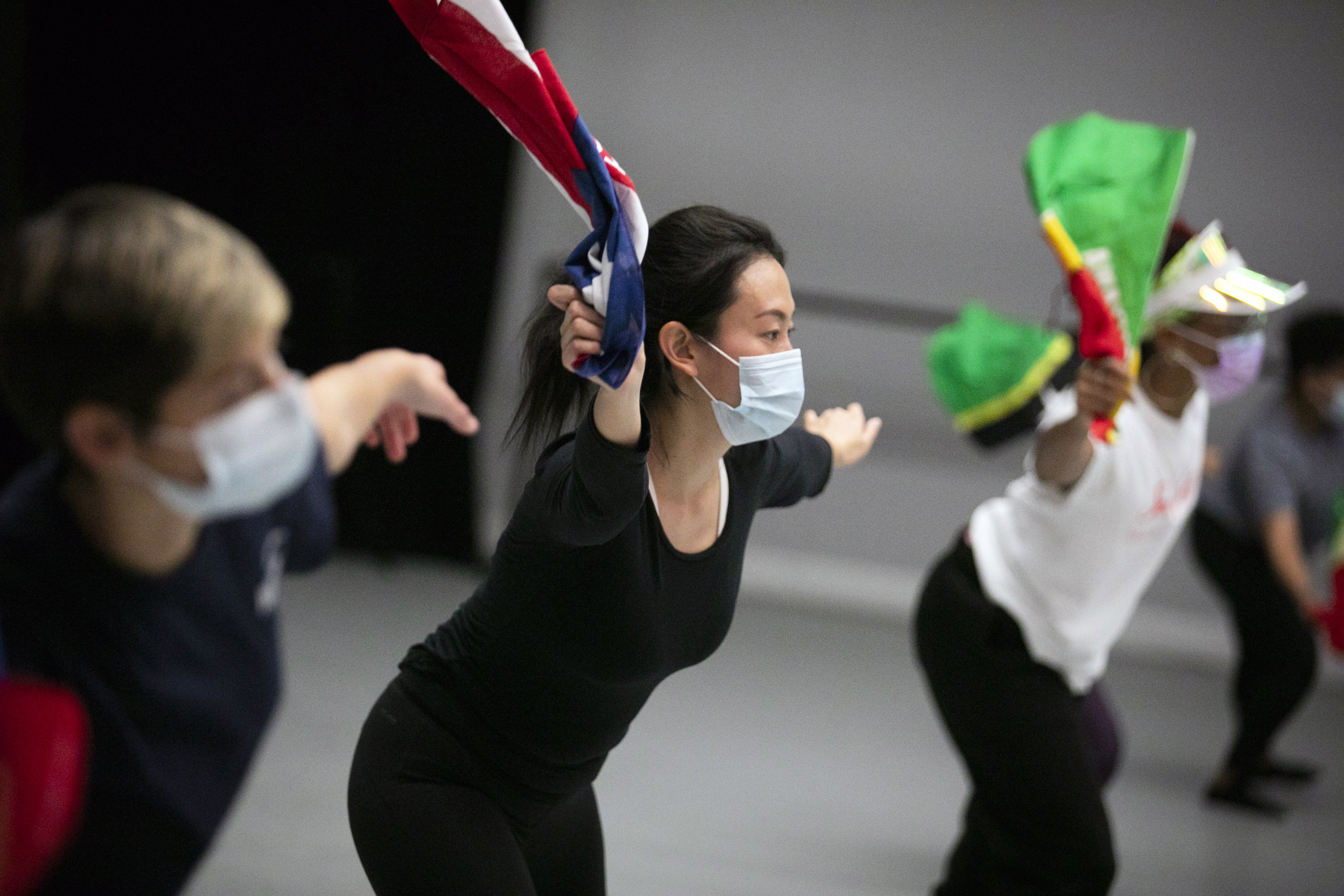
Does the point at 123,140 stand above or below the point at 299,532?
below

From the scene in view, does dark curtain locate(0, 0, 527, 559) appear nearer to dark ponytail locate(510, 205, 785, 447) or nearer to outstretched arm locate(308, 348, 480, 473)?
dark ponytail locate(510, 205, 785, 447)

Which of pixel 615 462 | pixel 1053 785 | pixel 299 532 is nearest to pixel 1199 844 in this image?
pixel 1053 785

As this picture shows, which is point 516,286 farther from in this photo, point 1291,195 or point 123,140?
point 1291,195

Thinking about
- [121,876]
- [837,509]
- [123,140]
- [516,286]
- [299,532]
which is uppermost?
[299,532]

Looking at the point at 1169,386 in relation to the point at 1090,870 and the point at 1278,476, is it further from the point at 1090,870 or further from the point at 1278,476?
the point at 1278,476

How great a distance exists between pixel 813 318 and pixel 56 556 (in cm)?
443

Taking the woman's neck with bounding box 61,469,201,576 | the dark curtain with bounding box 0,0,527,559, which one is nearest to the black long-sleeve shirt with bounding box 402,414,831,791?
the woman's neck with bounding box 61,469,201,576

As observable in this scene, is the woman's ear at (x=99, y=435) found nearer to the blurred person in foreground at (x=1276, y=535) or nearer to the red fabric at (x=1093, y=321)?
the red fabric at (x=1093, y=321)

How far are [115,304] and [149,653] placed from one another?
0.32 m

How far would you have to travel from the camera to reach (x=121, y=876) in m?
1.13

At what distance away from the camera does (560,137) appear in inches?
55.2

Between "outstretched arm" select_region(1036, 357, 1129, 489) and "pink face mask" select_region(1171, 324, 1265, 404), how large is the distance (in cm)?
45

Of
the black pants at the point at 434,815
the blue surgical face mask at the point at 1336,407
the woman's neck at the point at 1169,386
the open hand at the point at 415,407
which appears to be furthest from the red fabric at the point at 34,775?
the blue surgical face mask at the point at 1336,407

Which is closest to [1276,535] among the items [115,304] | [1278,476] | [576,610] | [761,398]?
[1278,476]
